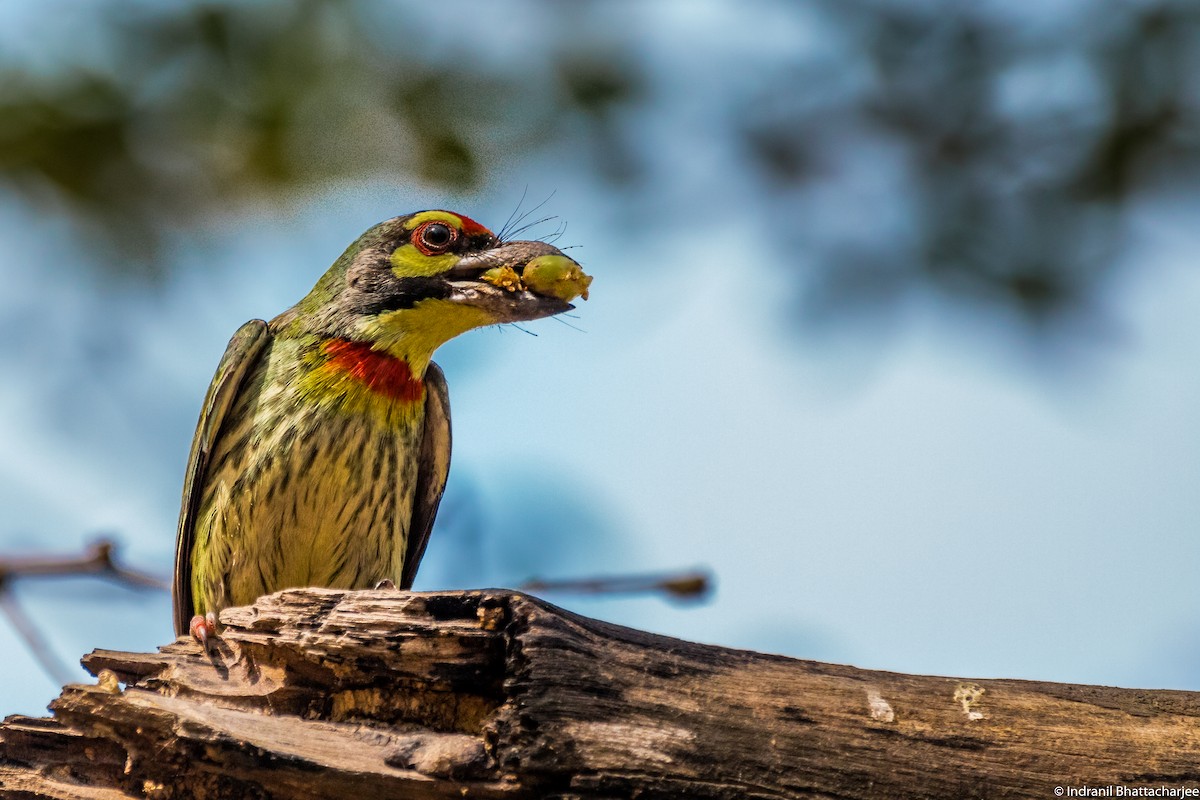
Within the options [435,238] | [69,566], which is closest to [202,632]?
[69,566]

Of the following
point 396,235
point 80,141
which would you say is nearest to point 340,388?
point 396,235

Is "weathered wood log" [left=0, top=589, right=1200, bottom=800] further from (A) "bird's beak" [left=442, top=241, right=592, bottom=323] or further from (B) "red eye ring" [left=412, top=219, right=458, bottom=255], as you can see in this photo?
(B) "red eye ring" [left=412, top=219, right=458, bottom=255]

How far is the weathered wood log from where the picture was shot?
2.66 m

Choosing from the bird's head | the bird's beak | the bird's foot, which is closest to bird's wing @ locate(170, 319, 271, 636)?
the bird's head

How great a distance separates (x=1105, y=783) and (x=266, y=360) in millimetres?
3319

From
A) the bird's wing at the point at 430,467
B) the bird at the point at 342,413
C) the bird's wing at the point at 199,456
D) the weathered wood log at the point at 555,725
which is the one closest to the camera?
the weathered wood log at the point at 555,725

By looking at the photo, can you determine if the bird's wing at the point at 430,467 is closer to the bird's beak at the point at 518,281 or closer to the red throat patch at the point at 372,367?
the red throat patch at the point at 372,367

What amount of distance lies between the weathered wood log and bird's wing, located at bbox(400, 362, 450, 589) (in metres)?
1.97

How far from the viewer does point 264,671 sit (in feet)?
10.3

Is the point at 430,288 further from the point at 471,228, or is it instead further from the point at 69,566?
the point at 69,566

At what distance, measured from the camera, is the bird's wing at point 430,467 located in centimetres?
500

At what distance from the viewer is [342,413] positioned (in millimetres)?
4453

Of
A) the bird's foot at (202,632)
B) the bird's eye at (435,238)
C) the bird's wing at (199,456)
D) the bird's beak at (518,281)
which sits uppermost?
the bird's eye at (435,238)

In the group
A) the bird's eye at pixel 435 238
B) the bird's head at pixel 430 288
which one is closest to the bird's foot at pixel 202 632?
the bird's head at pixel 430 288
